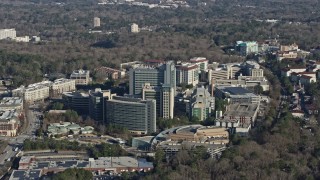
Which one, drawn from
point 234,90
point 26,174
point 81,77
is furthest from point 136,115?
point 81,77

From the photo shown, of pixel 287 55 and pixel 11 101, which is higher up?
pixel 287 55

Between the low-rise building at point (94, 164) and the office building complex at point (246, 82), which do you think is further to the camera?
the office building complex at point (246, 82)

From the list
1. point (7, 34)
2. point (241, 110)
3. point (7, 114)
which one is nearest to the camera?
point (7, 114)

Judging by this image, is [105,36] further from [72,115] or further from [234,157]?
[234,157]

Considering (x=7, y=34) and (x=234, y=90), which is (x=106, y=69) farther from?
(x=7, y=34)

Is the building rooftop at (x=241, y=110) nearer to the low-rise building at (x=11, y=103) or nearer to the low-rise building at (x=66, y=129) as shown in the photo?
the low-rise building at (x=66, y=129)

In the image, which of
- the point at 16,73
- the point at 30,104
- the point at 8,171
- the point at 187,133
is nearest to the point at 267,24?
the point at 16,73

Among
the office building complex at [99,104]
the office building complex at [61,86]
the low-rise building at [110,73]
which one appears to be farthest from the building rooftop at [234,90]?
the office building complex at [61,86]

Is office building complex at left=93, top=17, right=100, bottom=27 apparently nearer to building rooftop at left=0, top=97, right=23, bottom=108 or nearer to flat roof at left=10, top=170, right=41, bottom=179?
building rooftop at left=0, top=97, right=23, bottom=108
